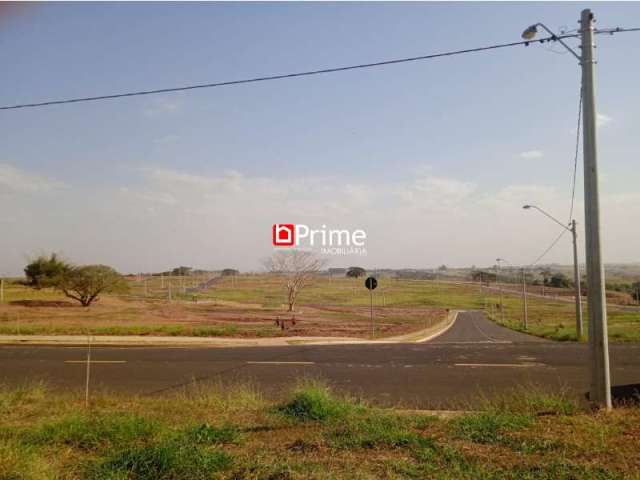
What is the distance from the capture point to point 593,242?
715cm

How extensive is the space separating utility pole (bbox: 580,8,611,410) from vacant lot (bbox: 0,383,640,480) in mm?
481

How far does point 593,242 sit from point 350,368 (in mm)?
8152

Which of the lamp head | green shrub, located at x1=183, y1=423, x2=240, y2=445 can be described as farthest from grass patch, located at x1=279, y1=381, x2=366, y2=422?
the lamp head

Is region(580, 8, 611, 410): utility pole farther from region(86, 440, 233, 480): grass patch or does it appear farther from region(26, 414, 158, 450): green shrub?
region(26, 414, 158, 450): green shrub

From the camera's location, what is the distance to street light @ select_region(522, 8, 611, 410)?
22.7 ft

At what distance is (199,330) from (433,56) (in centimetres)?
1846

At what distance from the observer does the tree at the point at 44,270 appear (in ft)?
151

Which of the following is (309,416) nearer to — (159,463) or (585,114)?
(159,463)

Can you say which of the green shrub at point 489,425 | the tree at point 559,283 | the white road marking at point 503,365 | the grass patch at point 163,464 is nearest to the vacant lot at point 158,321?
the white road marking at point 503,365

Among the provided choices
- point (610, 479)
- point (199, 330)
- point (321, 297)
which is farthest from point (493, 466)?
point (321, 297)

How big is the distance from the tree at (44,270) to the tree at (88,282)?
11.6 ft

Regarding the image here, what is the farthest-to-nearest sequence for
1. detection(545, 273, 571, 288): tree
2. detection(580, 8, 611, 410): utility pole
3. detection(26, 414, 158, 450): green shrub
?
detection(545, 273, 571, 288): tree, detection(580, 8, 611, 410): utility pole, detection(26, 414, 158, 450): green shrub

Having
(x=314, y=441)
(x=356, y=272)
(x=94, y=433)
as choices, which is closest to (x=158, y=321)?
(x=94, y=433)

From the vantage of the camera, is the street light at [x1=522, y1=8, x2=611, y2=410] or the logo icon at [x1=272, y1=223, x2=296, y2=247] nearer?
the street light at [x1=522, y1=8, x2=611, y2=410]
